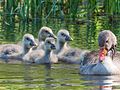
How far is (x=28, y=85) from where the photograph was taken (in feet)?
31.1

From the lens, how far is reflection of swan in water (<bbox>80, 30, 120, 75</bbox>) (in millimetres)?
10805

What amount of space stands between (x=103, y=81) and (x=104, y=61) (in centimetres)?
88

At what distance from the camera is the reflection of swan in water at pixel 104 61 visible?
10.8 meters

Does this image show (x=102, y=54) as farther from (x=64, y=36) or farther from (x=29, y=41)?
(x=64, y=36)

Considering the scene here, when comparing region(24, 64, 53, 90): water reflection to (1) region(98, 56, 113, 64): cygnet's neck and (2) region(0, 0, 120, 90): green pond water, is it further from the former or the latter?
(1) region(98, 56, 113, 64): cygnet's neck

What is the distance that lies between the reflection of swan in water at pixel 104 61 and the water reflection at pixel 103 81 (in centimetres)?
26

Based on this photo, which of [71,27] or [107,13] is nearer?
[71,27]

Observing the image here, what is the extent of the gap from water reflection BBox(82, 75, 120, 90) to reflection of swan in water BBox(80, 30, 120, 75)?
0.26 metres

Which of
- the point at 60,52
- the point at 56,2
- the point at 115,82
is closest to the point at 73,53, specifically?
the point at 60,52

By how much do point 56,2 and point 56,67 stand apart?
729cm

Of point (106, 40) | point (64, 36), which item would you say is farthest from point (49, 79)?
point (64, 36)

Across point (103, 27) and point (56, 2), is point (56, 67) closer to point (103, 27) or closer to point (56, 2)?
point (103, 27)

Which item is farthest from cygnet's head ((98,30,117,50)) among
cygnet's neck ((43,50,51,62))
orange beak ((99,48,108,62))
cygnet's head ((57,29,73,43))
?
cygnet's head ((57,29,73,43))

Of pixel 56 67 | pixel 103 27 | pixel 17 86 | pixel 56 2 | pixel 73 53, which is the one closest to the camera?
pixel 17 86
